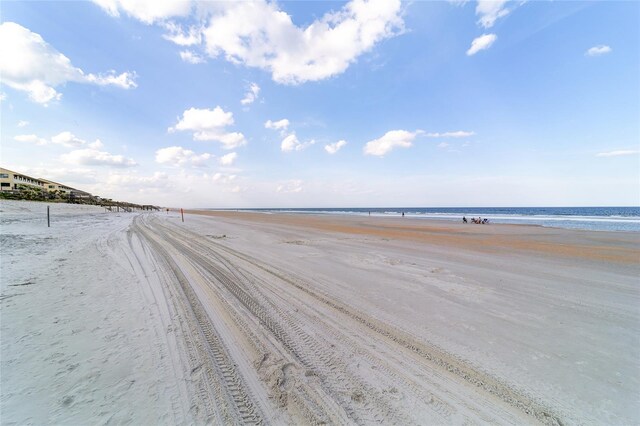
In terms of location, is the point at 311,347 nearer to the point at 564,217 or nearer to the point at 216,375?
the point at 216,375

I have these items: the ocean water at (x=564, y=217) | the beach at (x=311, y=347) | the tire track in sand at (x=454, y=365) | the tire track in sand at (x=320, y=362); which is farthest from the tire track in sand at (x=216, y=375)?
Answer: the ocean water at (x=564, y=217)

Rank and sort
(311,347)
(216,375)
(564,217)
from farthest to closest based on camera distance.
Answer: (564,217), (311,347), (216,375)

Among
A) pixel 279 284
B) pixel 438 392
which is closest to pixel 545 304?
pixel 438 392

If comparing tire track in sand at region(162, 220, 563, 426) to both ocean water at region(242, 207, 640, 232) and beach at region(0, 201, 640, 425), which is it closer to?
beach at region(0, 201, 640, 425)

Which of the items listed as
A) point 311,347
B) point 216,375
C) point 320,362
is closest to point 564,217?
point 311,347

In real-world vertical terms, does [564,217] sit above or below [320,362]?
above

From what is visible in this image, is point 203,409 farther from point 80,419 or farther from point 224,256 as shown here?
point 224,256

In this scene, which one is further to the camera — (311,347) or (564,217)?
(564,217)

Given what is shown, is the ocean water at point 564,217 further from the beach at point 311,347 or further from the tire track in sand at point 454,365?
the tire track in sand at point 454,365
